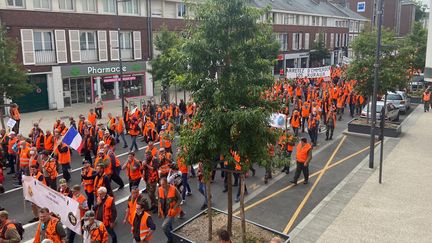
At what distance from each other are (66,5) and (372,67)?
2159cm

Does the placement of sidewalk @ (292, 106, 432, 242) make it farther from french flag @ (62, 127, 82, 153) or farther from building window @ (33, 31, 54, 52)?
building window @ (33, 31, 54, 52)

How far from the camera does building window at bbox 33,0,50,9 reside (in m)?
27.0

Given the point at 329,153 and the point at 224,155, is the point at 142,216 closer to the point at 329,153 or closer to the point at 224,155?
the point at 224,155

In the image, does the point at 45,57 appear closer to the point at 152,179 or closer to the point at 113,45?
the point at 113,45

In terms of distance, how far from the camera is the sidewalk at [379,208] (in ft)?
30.2

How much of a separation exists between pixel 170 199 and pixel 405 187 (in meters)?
7.94

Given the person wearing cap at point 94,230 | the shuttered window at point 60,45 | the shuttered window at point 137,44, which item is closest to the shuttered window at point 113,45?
the shuttered window at point 137,44

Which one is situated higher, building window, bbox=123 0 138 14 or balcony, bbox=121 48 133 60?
building window, bbox=123 0 138 14

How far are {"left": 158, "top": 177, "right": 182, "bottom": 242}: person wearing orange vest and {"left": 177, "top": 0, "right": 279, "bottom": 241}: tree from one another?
1.29 m

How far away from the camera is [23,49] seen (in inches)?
1045

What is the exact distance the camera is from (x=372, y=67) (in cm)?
2016

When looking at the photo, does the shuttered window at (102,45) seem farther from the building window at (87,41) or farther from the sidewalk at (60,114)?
the sidewalk at (60,114)

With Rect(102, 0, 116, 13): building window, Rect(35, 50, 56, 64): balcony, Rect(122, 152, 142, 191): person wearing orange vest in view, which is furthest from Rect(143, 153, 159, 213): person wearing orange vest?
Rect(102, 0, 116, 13): building window

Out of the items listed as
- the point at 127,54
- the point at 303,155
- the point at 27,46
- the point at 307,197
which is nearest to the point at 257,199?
the point at 307,197
